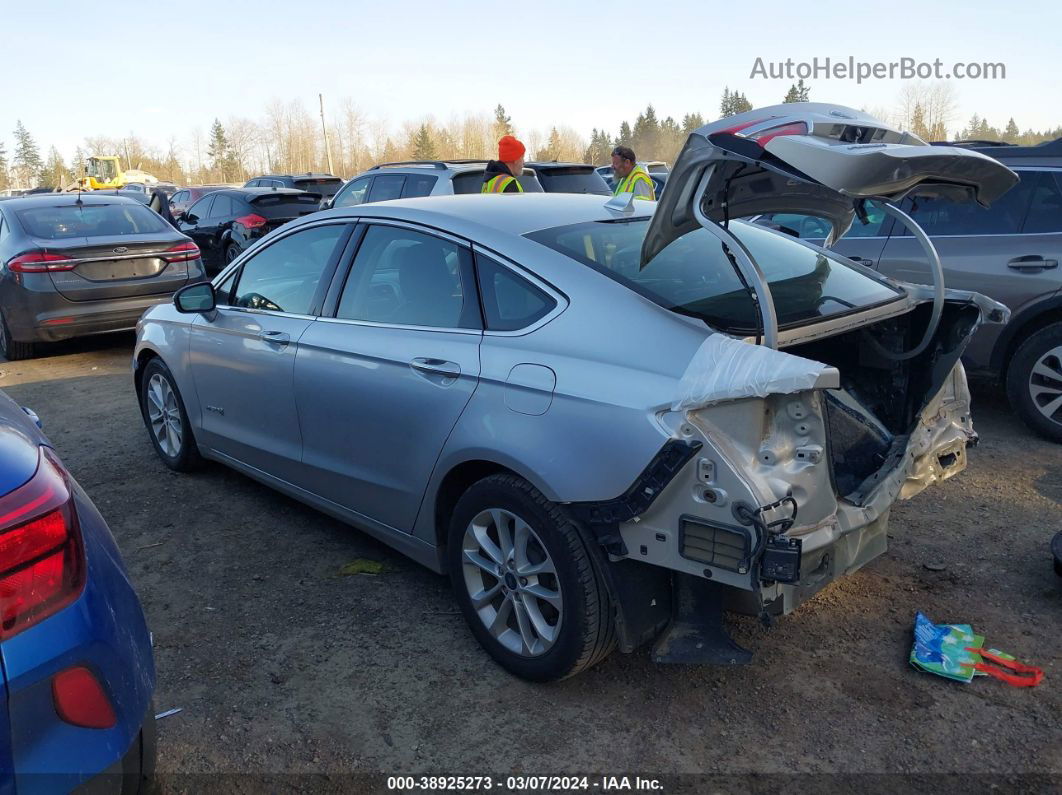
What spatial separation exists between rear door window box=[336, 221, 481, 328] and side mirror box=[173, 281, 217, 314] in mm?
1122

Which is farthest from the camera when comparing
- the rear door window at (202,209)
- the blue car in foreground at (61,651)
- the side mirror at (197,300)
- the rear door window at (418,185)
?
the rear door window at (202,209)

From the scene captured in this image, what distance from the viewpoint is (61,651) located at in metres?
1.85

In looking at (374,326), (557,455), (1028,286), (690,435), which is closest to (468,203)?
(374,326)

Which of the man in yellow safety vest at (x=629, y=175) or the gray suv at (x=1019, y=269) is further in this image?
the man in yellow safety vest at (x=629, y=175)

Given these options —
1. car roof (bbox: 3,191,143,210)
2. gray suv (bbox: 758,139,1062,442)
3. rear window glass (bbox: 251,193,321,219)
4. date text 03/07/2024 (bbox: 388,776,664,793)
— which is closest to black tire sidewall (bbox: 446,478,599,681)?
date text 03/07/2024 (bbox: 388,776,664,793)

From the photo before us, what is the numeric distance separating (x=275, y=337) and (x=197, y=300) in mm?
Result: 783

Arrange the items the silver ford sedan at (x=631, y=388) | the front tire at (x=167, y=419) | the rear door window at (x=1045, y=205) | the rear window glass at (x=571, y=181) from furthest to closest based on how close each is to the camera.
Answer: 1. the rear window glass at (x=571, y=181)
2. the rear door window at (x=1045, y=205)
3. the front tire at (x=167, y=419)
4. the silver ford sedan at (x=631, y=388)

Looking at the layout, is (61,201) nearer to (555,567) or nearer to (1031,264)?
(555,567)

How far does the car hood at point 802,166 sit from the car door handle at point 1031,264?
254cm

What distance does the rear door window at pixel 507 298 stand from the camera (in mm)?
3027

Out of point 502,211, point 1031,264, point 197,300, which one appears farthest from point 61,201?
point 1031,264

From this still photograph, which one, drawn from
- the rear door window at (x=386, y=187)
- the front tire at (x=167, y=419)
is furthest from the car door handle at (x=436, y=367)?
the rear door window at (x=386, y=187)

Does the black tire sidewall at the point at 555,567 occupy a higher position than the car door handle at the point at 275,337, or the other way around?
the car door handle at the point at 275,337

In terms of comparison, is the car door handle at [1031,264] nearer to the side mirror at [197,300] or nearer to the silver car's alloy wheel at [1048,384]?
the silver car's alloy wheel at [1048,384]
